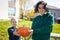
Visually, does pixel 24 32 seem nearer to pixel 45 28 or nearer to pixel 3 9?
pixel 45 28

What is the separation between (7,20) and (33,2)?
0.32 m

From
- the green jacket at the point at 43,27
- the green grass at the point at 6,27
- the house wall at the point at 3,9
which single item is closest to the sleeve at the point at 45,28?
the green jacket at the point at 43,27

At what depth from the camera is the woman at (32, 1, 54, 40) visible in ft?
3.86

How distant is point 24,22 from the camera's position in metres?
1.65

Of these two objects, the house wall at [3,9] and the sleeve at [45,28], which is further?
the house wall at [3,9]

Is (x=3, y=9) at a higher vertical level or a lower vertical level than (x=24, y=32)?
higher

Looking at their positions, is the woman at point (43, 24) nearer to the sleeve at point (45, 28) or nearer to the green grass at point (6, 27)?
A: the sleeve at point (45, 28)

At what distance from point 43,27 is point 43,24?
22 millimetres

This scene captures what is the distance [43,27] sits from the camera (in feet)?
3.88

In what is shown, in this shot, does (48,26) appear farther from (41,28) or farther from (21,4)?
(21,4)

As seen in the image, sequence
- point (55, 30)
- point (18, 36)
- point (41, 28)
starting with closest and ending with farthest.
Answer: point (41, 28) < point (18, 36) < point (55, 30)

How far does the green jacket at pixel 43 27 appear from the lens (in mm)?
1174

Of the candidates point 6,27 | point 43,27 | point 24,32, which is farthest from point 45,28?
point 6,27

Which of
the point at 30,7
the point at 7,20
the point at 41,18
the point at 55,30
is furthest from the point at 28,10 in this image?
the point at 41,18
